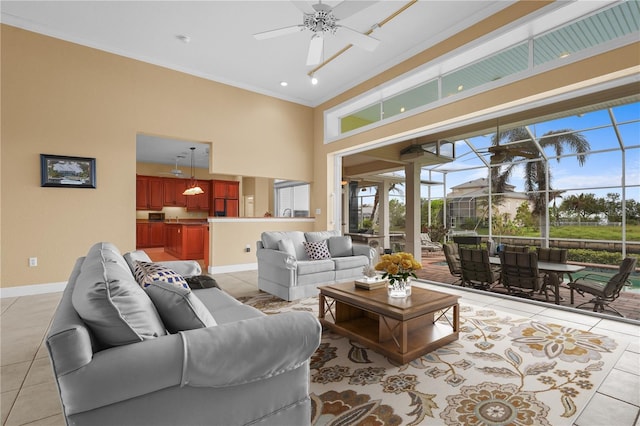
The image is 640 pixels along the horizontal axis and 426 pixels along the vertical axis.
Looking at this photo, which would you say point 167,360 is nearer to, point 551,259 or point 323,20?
point 323,20

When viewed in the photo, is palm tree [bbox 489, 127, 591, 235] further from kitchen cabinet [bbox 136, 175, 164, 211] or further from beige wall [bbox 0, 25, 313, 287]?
kitchen cabinet [bbox 136, 175, 164, 211]

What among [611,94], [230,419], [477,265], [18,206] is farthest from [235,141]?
[611,94]

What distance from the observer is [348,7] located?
308 centimetres

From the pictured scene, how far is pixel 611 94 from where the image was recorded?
4801 mm

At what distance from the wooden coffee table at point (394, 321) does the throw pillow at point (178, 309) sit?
149 cm

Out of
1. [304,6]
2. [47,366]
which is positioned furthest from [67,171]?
[304,6]

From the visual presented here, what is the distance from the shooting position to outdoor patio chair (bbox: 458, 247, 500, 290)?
16.6 feet

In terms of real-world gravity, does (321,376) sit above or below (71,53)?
below

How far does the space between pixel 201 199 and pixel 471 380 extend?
1120 centimetres

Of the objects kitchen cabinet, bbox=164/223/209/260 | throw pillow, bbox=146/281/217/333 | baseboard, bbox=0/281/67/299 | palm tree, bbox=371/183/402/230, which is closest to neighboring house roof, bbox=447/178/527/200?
palm tree, bbox=371/183/402/230

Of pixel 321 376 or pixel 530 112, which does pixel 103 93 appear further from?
→ pixel 530 112

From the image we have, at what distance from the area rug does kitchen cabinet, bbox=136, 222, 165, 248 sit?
9858 mm

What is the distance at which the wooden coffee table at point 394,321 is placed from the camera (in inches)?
95.6

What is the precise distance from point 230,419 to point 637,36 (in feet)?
14.9
